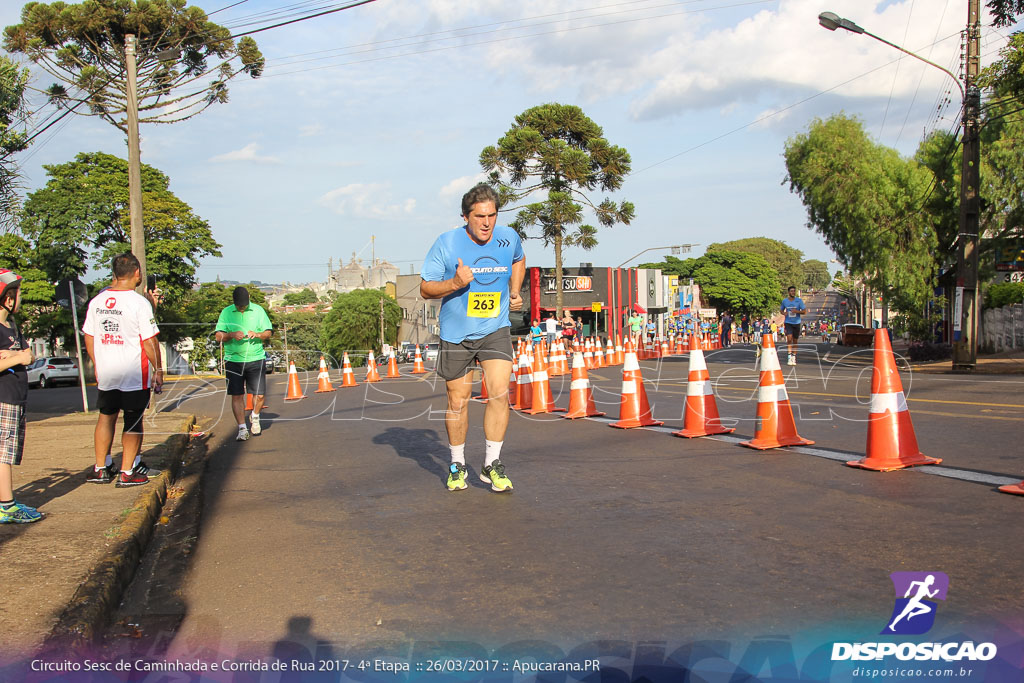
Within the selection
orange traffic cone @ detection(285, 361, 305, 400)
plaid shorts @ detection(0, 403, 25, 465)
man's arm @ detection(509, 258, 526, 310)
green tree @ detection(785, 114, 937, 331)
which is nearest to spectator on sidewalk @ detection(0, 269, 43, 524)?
plaid shorts @ detection(0, 403, 25, 465)

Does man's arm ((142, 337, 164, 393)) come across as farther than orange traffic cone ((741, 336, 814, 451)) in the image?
No

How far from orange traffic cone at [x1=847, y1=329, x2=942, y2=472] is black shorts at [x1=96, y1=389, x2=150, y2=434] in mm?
5276

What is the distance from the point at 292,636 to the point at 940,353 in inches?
1050

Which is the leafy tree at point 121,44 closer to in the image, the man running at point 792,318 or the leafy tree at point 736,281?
the man running at point 792,318

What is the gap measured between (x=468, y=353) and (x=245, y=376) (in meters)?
5.21

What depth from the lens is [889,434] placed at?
20.1ft

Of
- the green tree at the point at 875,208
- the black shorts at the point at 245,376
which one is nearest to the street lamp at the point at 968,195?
the green tree at the point at 875,208

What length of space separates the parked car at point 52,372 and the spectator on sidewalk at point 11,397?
39335mm

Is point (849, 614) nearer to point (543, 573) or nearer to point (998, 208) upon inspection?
point (543, 573)

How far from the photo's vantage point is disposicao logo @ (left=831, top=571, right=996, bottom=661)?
9.18 feet

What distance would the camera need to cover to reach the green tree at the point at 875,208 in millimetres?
28016

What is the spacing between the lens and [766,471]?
6.11 metres

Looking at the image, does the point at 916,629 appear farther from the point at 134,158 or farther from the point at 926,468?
the point at 134,158

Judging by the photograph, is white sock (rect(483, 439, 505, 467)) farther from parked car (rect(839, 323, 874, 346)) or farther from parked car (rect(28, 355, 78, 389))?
parked car (rect(839, 323, 874, 346))
